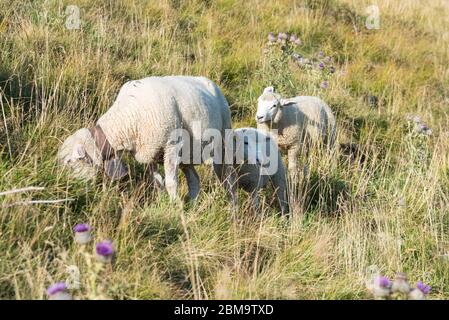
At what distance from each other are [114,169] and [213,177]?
1.26 metres

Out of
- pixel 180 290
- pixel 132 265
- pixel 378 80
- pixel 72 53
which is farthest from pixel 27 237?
pixel 378 80

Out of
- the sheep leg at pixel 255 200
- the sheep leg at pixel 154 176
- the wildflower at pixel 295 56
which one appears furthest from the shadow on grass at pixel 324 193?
the wildflower at pixel 295 56

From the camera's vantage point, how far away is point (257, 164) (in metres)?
5.04

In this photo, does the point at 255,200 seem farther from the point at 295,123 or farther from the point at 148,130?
the point at 295,123

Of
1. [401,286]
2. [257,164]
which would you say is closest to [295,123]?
[257,164]

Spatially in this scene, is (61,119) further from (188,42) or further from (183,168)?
(188,42)

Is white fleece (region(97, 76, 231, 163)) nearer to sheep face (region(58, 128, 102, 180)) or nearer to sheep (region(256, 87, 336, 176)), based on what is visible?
sheep face (region(58, 128, 102, 180))

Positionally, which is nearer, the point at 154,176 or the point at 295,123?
the point at 154,176

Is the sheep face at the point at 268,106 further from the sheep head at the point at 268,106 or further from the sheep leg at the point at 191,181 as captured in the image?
the sheep leg at the point at 191,181

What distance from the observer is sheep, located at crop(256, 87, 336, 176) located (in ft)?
19.3

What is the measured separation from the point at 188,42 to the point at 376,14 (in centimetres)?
481

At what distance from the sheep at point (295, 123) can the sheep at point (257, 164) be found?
593mm

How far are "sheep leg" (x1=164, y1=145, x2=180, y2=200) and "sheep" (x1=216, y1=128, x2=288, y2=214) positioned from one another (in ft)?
2.52

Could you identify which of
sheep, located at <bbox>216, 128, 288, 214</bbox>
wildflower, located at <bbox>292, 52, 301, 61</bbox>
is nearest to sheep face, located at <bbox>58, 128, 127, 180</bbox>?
sheep, located at <bbox>216, 128, 288, 214</bbox>
